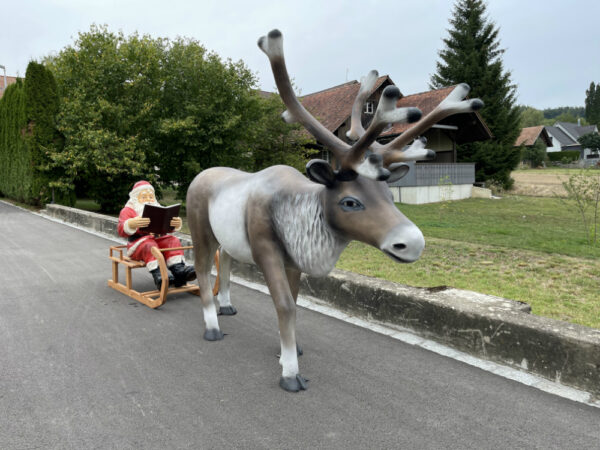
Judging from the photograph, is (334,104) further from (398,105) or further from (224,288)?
(224,288)

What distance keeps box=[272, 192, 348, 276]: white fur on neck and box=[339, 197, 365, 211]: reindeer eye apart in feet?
0.70

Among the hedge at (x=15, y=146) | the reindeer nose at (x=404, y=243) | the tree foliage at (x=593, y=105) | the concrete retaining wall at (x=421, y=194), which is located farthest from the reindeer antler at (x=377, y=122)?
the tree foliage at (x=593, y=105)

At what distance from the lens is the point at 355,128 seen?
3113mm

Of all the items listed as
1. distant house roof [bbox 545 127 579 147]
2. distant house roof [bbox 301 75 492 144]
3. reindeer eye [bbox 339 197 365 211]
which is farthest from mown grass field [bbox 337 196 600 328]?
distant house roof [bbox 545 127 579 147]

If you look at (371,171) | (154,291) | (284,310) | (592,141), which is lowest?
(154,291)

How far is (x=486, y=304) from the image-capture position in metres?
3.72

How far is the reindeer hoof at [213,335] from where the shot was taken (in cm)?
394

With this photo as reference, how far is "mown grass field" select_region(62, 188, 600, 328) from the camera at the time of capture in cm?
524

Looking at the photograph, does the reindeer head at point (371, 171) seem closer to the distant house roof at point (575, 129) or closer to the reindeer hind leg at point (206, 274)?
the reindeer hind leg at point (206, 274)

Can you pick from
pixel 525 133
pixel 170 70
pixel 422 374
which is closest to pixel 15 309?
pixel 422 374

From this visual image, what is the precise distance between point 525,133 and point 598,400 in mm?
59363

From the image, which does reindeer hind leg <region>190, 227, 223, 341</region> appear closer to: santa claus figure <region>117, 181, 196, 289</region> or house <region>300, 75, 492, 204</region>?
santa claus figure <region>117, 181, 196, 289</region>

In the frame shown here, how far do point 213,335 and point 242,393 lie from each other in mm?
1078

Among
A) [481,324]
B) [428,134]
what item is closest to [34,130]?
[481,324]
